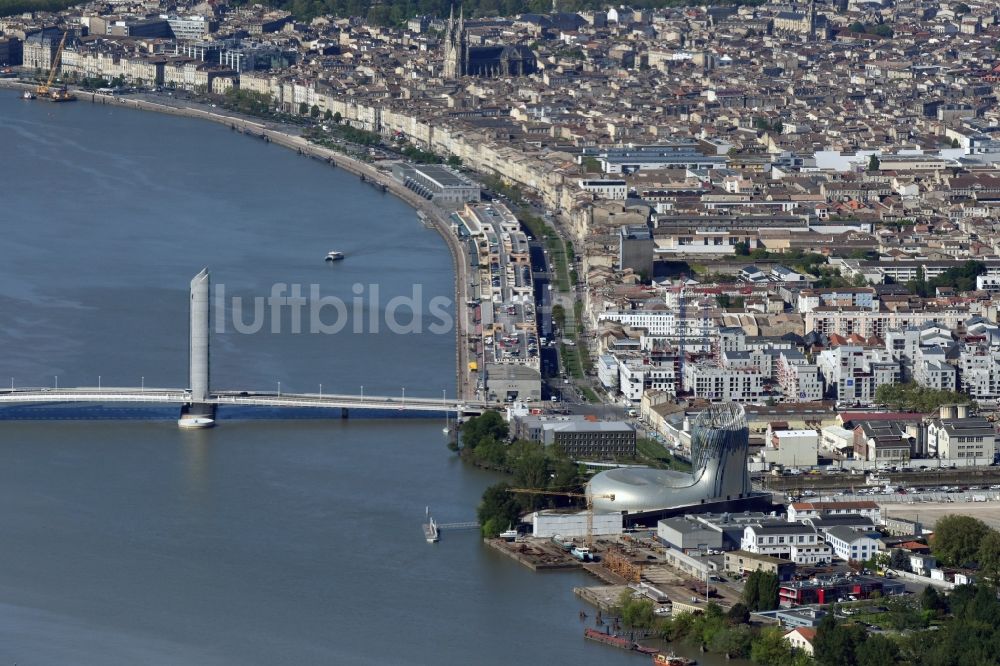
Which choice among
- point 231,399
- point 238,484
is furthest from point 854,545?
point 231,399

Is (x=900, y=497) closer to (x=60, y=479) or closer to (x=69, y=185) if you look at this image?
(x=60, y=479)

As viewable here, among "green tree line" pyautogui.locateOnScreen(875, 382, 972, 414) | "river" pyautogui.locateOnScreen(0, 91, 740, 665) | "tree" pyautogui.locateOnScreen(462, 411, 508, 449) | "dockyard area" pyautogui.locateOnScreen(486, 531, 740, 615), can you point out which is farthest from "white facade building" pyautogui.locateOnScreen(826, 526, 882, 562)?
"green tree line" pyautogui.locateOnScreen(875, 382, 972, 414)

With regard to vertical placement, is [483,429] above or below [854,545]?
above

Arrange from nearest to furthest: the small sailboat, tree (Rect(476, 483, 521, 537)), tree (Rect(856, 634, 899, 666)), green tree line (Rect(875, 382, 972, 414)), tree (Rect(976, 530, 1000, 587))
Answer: tree (Rect(856, 634, 899, 666)) → tree (Rect(976, 530, 1000, 587)) → the small sailboat → tree (Rect(476, 483, 521, 537)) → green tree line (Rect(875, 382, 972, 414))

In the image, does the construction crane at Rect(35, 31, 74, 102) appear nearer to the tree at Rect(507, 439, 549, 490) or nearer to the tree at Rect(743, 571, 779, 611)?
the tree at Rect(507, 439, 549, 490)

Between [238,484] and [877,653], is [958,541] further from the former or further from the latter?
[238,484]
